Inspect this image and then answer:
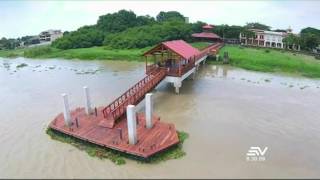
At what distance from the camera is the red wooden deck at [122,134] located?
13.3 meters

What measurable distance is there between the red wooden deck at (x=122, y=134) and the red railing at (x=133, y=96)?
1.81 ft

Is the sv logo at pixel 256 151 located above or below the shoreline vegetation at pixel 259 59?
below

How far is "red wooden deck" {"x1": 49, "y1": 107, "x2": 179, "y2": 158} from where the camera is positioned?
1330cm

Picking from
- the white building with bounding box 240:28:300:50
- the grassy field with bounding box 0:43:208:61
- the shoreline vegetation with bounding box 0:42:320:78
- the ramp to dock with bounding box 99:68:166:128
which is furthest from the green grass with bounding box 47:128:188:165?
the white building with bounding box 240:28:300:50

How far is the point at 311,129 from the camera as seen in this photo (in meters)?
16.7

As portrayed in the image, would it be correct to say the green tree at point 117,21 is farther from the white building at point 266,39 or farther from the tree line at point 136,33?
the white building at point 266,39

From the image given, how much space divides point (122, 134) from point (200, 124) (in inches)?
200

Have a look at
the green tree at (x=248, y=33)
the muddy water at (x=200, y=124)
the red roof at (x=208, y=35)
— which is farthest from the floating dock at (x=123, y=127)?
the green tree at (x=248, y=33)

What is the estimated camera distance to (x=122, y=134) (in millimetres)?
14617

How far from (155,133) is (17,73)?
27500 millimetres

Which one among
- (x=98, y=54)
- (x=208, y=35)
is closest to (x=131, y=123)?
(x=98, y=54)

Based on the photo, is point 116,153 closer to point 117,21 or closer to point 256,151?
point 256,151

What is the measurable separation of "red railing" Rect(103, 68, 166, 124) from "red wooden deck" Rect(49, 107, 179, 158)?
1.81ft

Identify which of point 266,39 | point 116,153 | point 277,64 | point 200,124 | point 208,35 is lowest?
point 116,153
